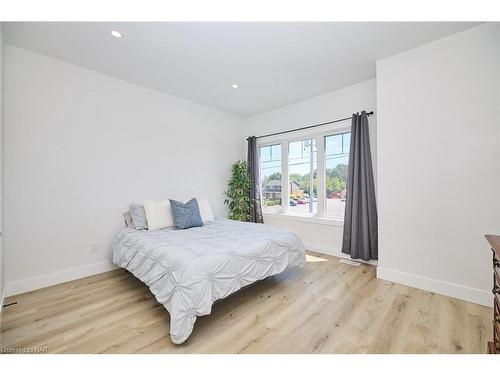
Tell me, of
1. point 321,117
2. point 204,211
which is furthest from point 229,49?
point 204,211

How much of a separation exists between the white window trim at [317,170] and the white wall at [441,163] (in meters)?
0.93

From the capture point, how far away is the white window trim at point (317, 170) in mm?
3584

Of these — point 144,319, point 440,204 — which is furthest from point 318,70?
point 144,319

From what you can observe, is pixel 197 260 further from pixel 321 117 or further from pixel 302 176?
pixel 321 117

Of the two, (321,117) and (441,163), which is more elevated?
(321,117)

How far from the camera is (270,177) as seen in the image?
15.1 feet

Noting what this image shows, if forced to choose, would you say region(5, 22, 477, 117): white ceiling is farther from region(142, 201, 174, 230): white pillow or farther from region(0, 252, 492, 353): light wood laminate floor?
region(0, 252, 492, 353): light wood laminate floor

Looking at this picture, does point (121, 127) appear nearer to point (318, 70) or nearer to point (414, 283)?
point (318, 70)

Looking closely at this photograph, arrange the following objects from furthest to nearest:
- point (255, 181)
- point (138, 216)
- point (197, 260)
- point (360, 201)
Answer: point (255, 181) < point (360, 201) < point (138, 216) < point (197, 260)

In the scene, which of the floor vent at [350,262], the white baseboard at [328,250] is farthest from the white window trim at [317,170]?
the floor vent at [350,262]

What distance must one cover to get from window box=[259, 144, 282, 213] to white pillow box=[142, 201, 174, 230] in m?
2.14

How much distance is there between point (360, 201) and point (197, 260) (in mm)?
2473

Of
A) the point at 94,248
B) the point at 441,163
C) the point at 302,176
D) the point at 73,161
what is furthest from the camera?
the point at 302,176

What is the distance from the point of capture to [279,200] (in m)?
4.44
